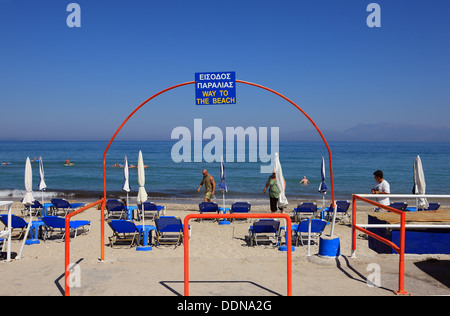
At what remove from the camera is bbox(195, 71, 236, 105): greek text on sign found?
23.1 feet

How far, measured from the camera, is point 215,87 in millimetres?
7098

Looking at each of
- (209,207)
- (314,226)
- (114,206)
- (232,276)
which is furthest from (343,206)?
(232,276)

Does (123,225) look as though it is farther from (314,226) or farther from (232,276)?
(314,226)

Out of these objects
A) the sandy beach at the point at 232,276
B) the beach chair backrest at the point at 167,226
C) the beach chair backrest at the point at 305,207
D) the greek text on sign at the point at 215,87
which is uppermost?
the greek text on sign at the point at 215,87

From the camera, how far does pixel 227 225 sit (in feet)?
40.7

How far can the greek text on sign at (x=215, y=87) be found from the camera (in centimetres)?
705

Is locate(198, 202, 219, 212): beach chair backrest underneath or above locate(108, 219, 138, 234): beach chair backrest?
underneath

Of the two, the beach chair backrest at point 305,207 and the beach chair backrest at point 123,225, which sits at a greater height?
the beach chair backrest at point 123,225

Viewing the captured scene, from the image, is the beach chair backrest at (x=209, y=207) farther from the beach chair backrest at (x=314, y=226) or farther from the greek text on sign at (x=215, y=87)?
the greek text on sign at (x=215, y=87)

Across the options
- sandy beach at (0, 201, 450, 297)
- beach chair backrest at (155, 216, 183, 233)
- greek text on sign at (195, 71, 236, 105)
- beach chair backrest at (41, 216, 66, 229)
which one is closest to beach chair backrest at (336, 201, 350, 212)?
beach chair backrest at (155, 216, 183, 233)

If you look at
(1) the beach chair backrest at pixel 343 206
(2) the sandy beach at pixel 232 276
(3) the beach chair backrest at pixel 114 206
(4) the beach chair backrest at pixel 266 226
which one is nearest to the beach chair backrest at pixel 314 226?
(4) the beach chair backrest at pixel 266 226

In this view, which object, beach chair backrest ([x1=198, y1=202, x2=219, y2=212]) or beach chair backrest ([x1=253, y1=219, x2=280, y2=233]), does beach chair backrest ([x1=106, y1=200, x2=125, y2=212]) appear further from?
beach chair backrest ([x1=253, y1=219, x2=280, y2=233])
